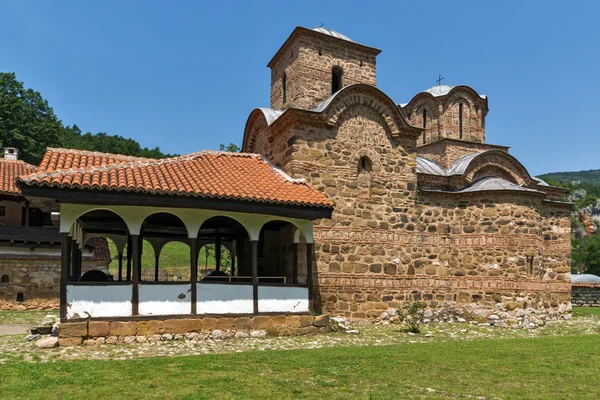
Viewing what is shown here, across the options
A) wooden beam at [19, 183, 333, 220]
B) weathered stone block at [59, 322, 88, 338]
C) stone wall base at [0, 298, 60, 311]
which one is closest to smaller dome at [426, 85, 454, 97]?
wooden beam at [19, 183, 333, 220]

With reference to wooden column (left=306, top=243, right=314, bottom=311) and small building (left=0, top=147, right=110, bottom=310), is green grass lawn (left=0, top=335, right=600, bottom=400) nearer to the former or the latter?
wooden column (left=306, top=243, right=314, bottom=311)

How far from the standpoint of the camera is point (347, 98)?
12.5 meters

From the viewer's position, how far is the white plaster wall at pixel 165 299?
8898 millimetres

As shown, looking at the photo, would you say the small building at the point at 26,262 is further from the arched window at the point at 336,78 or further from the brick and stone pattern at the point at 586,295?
the brick and stone pattern at the point at 586,295

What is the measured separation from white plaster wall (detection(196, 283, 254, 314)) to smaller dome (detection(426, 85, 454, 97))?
11.4 metres

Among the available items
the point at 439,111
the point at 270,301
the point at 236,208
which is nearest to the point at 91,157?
the point at 236,208


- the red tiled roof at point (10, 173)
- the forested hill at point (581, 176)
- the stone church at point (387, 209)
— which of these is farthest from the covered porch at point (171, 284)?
the forested hill at point (581, 176)

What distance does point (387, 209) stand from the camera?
12.7 m

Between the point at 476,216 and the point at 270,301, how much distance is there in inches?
261

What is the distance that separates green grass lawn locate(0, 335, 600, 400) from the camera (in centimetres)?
539

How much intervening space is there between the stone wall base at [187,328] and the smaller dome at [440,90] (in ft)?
35.1

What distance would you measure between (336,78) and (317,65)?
80cm

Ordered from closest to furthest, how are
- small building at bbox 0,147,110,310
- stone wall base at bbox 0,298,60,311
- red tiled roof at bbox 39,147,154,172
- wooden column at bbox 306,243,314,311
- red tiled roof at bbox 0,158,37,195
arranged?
red tiled roof at bbox 39,147,154,172 < wooden column at bbox 306,243,314,311 < stone wall base at bbox 0,298,60,311 < small building at bbox 0,147,110,310 < red tiled roof at bbox 0,158,37,195

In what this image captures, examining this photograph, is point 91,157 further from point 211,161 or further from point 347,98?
point 347,98
